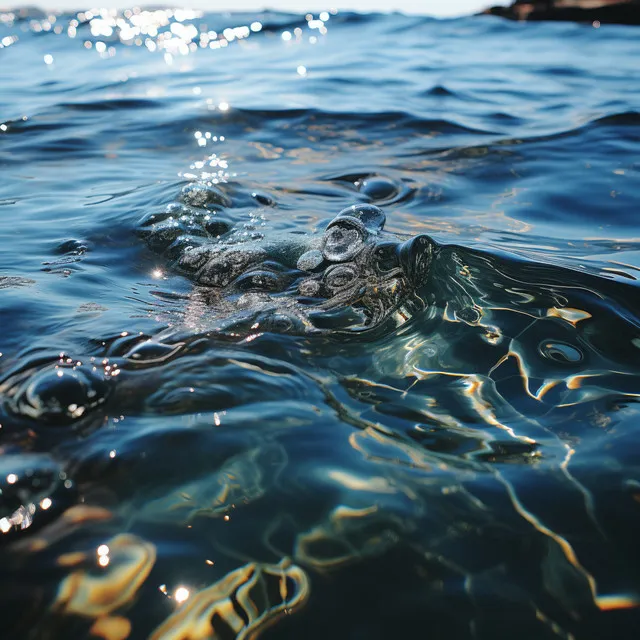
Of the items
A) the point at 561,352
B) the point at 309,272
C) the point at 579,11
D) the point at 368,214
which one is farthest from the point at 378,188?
the point at 579,11

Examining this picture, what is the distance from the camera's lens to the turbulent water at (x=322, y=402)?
1212 millimetres

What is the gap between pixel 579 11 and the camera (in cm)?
1434

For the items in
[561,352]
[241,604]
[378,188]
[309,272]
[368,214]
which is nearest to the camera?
[241,604]

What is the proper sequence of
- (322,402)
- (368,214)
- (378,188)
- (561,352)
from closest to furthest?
(322,402), (561,352), (368,214), (378,188)

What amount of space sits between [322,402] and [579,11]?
15.9 meters

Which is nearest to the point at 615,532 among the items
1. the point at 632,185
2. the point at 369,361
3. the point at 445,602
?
the point at 445,602

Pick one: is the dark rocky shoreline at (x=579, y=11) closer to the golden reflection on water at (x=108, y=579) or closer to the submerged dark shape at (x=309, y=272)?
the submerged dark shape at (x=309, y=272)

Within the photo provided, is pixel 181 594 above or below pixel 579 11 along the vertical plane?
above

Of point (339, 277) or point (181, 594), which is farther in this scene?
point (339, 277)

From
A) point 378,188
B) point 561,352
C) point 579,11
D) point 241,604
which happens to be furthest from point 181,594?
point 579,11

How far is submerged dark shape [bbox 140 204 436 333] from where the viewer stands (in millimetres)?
2199

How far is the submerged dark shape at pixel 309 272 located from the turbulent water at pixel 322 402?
1cm

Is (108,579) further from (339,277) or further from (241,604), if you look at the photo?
(339,277)

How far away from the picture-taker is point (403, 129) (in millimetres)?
5359
